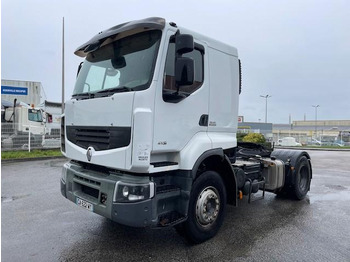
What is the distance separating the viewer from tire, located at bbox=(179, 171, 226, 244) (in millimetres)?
3898

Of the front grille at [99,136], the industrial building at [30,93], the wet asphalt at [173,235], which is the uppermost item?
the industrial building at [30,93]

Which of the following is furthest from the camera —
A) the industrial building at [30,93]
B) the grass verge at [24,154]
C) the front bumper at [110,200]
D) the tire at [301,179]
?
the industrial building at [30,93]

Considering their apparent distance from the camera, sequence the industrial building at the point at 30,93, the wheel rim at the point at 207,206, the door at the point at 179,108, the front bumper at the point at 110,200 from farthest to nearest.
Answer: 1. the industrial building at the point at 30,93
2. the wheel rim at the point at 207,206
3. the door at the point at 179,108
4. the front bumper at the point at 110,200

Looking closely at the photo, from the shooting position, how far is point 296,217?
5395mm

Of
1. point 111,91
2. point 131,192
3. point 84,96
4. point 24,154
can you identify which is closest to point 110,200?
point 131,192

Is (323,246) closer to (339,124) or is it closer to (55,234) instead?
(55,234)

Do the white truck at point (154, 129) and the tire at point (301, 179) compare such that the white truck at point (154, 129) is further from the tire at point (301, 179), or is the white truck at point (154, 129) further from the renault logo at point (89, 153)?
the tire at point (301, 179)

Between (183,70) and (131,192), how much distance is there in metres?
1.58

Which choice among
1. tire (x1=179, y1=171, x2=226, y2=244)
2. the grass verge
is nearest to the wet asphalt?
tire (x1=179, y1=171, x2=226, y2=244)

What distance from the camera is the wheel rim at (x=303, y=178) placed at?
22.6 feet

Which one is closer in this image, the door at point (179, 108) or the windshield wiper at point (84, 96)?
the door at point (179, 108)

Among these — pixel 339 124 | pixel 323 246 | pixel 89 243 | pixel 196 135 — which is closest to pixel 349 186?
pixel 323 246

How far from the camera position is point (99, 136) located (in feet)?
12.3

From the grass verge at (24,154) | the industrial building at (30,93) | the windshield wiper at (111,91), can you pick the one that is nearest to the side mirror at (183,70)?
the windshield wiper at (111,91)
